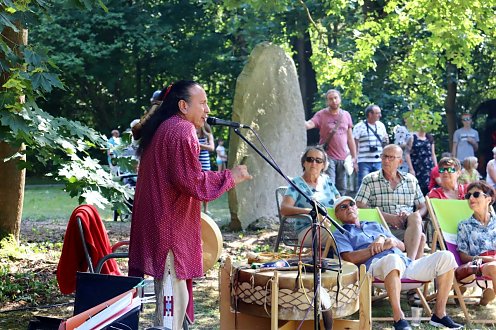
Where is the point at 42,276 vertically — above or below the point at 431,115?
below

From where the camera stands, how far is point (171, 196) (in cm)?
515

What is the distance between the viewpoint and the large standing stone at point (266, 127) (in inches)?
493

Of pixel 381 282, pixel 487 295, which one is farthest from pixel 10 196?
pixel 487 295

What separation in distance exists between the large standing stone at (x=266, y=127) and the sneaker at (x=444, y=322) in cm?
547

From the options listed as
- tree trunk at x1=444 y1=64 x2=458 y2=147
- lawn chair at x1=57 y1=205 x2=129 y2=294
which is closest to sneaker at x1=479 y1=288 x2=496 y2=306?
lawn chair at x1=57 y1=205 x2=129 y2=294

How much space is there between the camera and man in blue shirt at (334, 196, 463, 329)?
698 centimetres

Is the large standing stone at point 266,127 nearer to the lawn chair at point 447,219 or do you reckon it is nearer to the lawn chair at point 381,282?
the lawn chair at point 381,282

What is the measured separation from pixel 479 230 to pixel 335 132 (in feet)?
15.2

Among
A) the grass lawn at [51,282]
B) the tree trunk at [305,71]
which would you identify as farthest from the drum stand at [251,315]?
the tree trunk at [305,71]

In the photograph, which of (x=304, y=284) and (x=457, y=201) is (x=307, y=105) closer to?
(x=457, y=201)

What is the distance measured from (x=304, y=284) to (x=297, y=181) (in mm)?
2835

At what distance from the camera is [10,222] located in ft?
31.2

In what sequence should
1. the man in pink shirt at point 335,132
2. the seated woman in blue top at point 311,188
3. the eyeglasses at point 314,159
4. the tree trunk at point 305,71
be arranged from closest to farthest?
1. the seated woman in blue top at point 311,188
2. the eyeglasses at point 314,159
3. the man in pink shirt at point 335,132
4. the tree trunk at point 305,71

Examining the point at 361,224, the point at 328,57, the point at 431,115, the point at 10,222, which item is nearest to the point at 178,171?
the point at 361,224
